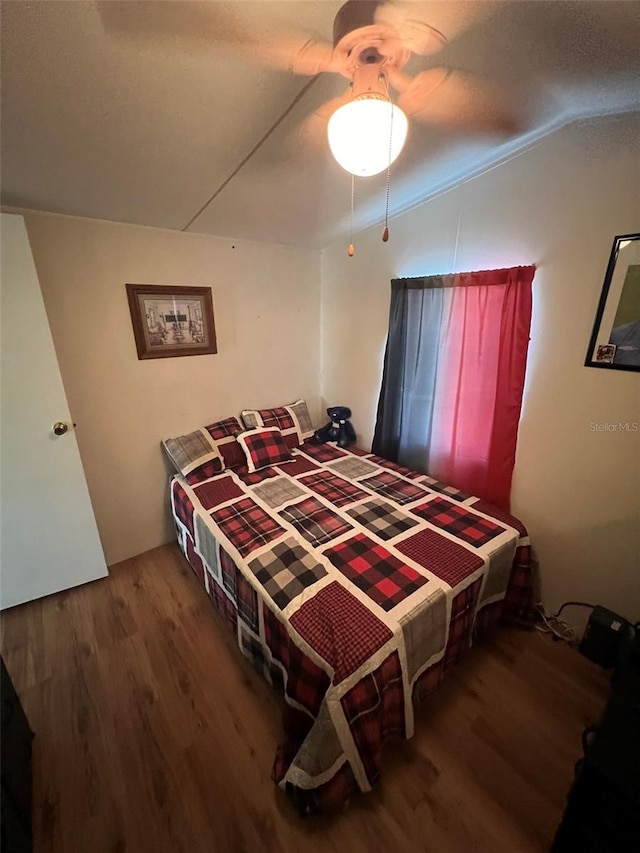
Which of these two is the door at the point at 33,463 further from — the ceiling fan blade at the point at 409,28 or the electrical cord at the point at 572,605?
the electrical cord at the point at 572,605

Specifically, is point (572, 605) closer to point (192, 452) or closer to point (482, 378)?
point (482, 378)

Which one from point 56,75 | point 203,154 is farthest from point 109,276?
point 56,75

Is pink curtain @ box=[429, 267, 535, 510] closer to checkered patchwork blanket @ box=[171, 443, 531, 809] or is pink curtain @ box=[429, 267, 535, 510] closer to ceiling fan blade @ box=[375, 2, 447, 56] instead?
checkered patchwork blanket @ box=[171, 443, 531, 809]

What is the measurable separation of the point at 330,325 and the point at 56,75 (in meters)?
2.13

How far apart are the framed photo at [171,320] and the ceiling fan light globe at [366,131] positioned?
1.62 metres

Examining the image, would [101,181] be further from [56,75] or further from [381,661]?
[381,661]

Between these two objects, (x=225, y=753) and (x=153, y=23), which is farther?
(x=225, y=753)

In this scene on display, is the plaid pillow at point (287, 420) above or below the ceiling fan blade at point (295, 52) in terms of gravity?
below

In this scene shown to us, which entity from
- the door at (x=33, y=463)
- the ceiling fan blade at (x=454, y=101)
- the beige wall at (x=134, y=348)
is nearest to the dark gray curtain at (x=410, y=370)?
the ceiling fan blade at (x=454, y=101)

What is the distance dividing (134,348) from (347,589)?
191cm

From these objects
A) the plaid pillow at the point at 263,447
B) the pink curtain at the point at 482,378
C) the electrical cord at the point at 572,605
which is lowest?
the electrical cord at the point at 572,605

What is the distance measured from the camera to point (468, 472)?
6.53 ft

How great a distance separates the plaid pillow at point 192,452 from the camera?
219 centimetres

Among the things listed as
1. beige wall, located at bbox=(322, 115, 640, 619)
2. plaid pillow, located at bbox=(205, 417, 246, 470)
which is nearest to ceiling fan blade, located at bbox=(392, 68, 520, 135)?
beige wall, located at bbox=(322, 115, 640, 619)
